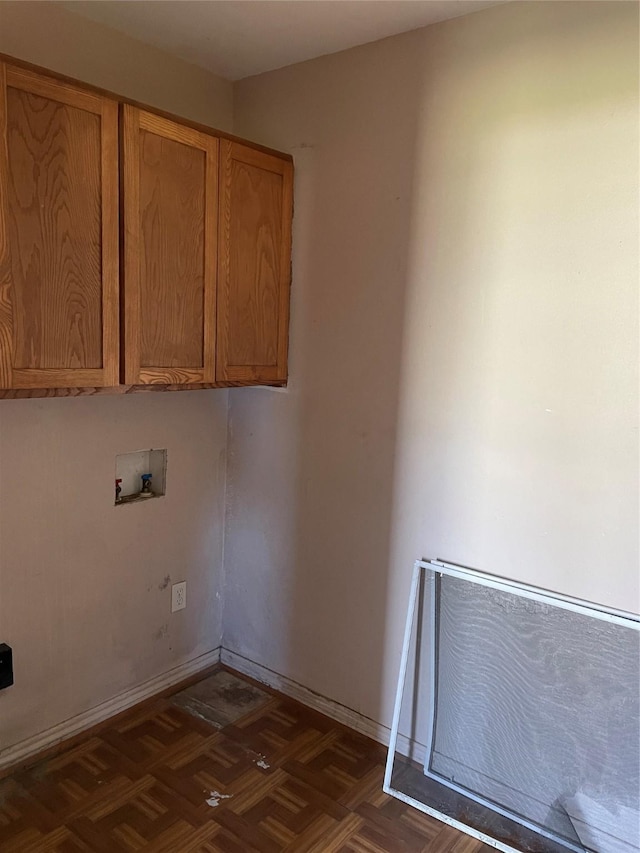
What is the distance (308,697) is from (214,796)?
0.56 metres

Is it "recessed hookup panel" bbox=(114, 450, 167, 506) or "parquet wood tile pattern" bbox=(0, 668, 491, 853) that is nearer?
"parquet wood tile pattern" bbox=(0, 668, 491, 853)

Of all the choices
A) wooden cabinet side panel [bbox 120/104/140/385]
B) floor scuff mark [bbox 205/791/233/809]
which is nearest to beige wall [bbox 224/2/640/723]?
floor scuff mark [bbox 205/791/233/809]

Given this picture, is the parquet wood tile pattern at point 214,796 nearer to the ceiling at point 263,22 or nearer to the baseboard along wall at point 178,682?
the baseboard along wall at point 178,682

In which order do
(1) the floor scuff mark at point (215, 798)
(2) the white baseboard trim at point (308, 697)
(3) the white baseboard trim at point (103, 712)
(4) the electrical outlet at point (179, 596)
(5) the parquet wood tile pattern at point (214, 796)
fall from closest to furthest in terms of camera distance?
(5) the parquet wood tile pattern at point (214, 796)
(1) the floor scuff mark at point (215, 798)
(3) the white baseboard trim at point (103, 712)
(2) the white baseboard trim at point (308, 697)
(4) the electrical outlet at point (179, 596)

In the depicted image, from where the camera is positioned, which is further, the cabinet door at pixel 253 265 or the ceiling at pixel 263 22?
the cabinet door at pixel 253 265

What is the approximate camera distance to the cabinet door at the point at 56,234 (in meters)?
1.58

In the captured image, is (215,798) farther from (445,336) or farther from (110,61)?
(110,61)

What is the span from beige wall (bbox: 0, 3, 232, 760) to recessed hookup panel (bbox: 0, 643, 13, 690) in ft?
0.12

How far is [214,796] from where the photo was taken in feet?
6.48

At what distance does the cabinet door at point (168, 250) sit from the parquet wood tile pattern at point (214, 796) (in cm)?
127

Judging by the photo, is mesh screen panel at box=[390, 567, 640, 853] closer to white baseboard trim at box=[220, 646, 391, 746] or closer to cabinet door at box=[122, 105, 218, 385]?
white baseboard trim at box=[220, 646, 391, 746]

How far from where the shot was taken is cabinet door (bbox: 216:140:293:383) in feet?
6.85

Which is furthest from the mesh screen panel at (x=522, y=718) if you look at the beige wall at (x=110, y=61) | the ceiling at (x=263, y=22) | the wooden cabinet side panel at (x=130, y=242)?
the beige wall at (x=110, y=61)

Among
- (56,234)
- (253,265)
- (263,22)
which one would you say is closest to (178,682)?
(253,265)
